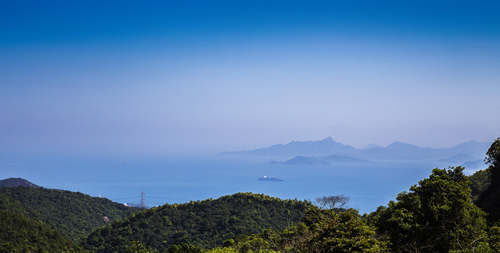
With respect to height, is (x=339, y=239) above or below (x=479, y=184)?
below

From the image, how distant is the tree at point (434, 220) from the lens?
14188 millimetres

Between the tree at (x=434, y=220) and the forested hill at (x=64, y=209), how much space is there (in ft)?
151

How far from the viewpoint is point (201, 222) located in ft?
151

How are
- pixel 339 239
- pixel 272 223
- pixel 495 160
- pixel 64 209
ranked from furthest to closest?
1. pixel 64 209
2. pixel 272 223
3. pixel 495 160
4. pixel 339 239

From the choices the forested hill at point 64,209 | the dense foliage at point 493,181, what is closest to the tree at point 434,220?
the dense foliage at point 493,181

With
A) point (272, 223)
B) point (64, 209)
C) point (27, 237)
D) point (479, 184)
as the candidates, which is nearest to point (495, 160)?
point (479, 184)

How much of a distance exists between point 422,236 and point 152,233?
36623 millimetres

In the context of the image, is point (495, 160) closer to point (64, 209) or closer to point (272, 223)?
point (272, 223)

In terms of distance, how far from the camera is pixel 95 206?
204 feet

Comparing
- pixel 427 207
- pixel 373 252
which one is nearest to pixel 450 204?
pixel 427 207

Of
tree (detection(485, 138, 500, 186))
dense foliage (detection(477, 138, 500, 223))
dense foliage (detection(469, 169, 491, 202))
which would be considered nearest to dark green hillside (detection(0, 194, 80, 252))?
dense foliage (detection(477, 138, 500, 223))

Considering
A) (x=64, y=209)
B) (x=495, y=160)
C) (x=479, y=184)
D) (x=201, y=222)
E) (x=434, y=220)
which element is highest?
(x=495, y=160)

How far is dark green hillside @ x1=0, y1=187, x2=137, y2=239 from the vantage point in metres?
52.4

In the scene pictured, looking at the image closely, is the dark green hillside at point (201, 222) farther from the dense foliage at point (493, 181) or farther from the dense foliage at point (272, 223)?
the dense foliage at point (493, 181)
